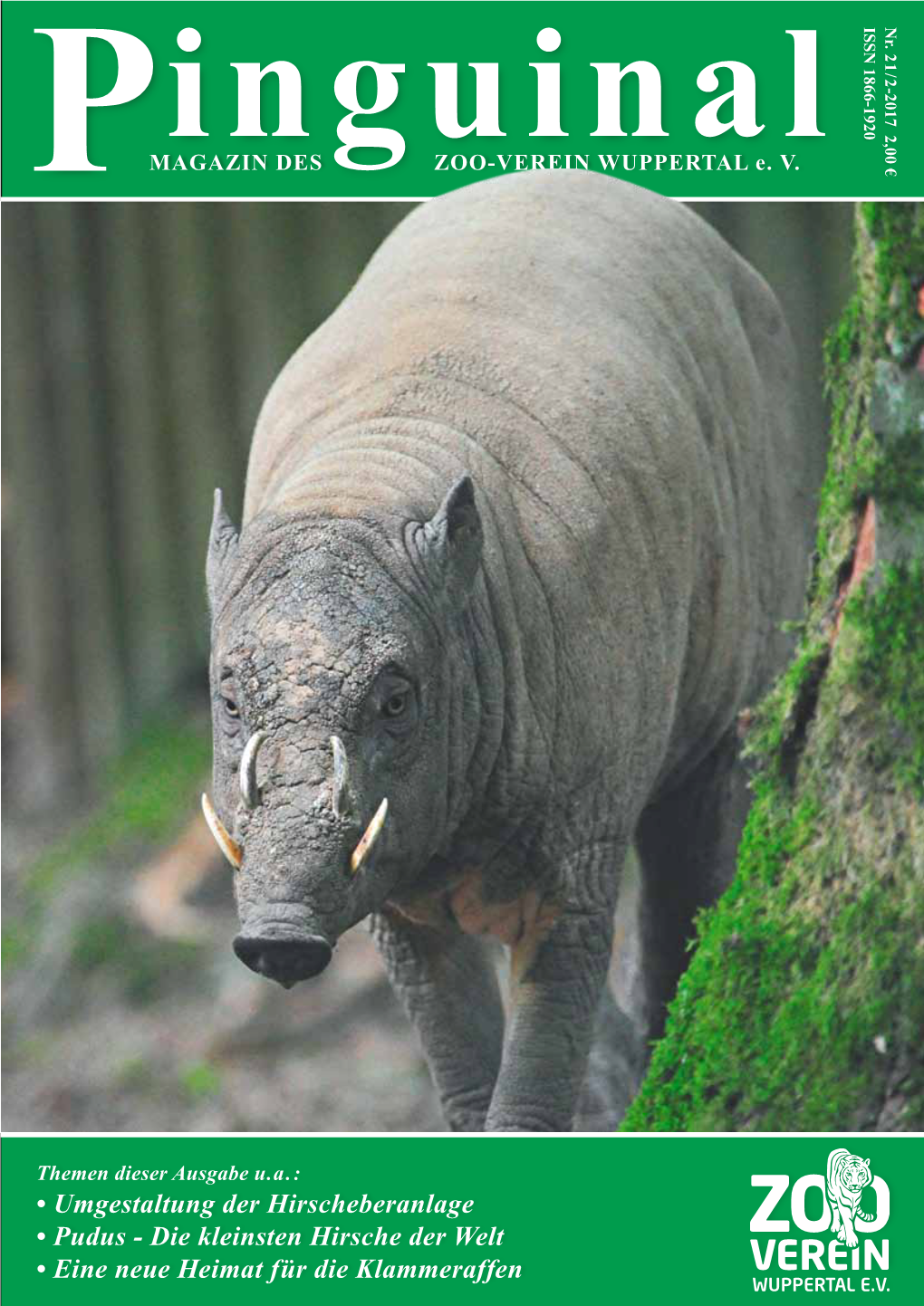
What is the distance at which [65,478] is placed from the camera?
647 inches

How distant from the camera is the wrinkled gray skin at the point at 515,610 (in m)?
5.79

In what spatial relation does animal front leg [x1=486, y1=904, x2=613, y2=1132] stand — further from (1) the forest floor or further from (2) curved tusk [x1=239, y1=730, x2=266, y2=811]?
(1) the forest floor

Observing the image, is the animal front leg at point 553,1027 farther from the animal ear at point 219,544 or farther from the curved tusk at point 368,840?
the animal ear at point 219,544

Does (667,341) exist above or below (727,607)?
above

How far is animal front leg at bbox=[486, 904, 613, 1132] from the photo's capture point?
664 centimetres

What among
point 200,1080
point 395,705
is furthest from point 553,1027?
point 200,1080

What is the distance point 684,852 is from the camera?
7680 mm

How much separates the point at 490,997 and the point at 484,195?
7.66 ft

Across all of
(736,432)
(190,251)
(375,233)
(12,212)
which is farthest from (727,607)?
(12,212)

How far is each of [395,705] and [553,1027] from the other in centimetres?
126

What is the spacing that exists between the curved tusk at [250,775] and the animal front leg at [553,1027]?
1350 millimetres

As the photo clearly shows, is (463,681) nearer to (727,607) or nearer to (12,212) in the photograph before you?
(727,607)
